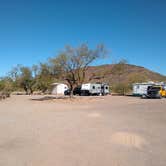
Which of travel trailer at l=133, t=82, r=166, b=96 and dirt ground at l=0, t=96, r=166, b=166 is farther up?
travel trailer at l=133, t=82, r=166, b=96

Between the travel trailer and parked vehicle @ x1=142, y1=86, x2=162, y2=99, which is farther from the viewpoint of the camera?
the travel trailer

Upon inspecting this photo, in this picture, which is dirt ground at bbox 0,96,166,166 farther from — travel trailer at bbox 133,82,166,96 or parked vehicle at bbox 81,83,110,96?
Result: parked vehicle at bbox 81,83,110,96

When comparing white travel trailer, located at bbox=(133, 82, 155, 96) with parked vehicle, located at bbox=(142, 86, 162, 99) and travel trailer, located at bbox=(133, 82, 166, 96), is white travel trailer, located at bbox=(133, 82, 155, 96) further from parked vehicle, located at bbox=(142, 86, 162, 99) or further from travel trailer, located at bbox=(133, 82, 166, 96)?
parked vehicle, located at bbox=(142, 86, 162, 99)

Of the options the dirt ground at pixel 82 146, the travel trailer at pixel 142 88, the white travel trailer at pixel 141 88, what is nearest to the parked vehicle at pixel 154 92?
the travel trailer at pixel 142 88

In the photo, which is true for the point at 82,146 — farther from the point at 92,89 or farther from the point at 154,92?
the point at 92,89

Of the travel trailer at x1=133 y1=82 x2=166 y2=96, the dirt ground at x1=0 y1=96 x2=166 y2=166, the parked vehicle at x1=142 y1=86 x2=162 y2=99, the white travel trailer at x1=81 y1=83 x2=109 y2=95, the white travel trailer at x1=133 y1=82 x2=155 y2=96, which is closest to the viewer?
the dirt ground at x1=0 y1=96 x2=166 y2=166

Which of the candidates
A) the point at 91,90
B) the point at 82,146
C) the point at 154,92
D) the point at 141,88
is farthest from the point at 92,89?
the point at 82,146

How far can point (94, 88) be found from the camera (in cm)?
5288

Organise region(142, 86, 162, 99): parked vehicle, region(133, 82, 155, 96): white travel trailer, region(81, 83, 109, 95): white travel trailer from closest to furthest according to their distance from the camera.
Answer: region(142, 86, 162, 99): parked vehicle
region(133, 82, 155, 96): white travel trailer
region(81, 83, 109, 95): white travel trailer

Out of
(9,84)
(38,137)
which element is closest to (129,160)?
(38,137)

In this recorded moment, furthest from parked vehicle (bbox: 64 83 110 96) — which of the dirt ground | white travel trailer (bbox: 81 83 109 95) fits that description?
the dirt ground

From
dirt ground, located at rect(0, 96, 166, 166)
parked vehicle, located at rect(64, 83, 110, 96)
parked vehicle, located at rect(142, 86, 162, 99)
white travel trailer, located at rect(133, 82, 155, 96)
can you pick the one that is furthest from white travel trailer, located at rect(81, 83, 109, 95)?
dirt ground, located at rect(0, 96, 166, 166)

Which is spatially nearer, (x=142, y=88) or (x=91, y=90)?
(x=142, y=88)

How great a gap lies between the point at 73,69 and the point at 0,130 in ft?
90.5
